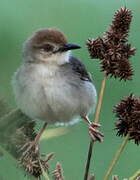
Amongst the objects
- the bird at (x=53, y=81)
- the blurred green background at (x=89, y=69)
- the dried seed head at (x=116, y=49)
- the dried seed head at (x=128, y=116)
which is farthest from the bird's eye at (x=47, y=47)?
the dried seed head at (x=128, y=116)

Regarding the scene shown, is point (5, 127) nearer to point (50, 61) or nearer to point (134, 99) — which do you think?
point (134, 99)

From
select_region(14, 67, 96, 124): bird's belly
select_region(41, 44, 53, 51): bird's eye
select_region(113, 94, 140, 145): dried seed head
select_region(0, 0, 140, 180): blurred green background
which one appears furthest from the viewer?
select_region(41, 44, 53, 51): bird's eye

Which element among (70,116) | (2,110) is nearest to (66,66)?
(70,116)

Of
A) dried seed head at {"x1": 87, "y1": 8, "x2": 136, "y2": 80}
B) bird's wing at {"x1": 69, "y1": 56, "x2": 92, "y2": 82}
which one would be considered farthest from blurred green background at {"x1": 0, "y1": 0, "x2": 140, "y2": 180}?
dried seed head at {"x1": 87, "y1": 8, "x2": 136, "y2": 80}

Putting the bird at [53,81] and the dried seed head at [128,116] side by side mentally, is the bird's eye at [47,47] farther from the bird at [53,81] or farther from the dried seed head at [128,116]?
→ the dried seed head at [128,116]

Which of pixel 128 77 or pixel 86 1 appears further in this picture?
pixel 86 1

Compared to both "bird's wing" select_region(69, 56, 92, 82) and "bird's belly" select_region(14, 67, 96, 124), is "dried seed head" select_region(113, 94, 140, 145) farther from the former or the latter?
"bird's wing" select_region(69, 56, 92, 82)

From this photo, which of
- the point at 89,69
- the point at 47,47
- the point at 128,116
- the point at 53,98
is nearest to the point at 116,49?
the point at 128,116
